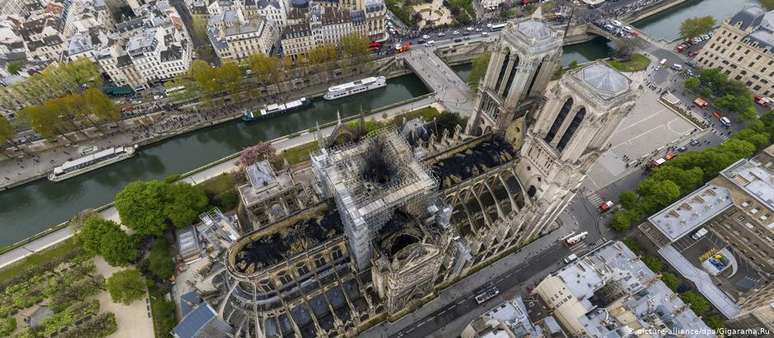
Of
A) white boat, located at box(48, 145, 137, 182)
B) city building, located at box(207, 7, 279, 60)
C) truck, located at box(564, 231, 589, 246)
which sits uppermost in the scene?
city building, located at box(207, 7, 279, 60)

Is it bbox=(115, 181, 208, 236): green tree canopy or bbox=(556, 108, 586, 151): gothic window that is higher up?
bbox=(115, 181, 208, 236): green tree canopy

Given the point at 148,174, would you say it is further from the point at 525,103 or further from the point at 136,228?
the point at 525,103

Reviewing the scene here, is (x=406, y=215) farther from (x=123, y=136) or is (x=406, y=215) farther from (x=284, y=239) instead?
(x=123, y=136)

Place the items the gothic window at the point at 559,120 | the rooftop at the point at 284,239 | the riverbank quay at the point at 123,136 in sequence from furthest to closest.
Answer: the riverbank quay at the point at 123,136, the gothic window at the point at 559,120, the rooftop at the point at 284,239

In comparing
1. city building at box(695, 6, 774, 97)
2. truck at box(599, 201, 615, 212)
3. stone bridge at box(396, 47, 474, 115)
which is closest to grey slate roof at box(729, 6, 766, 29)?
city building at box(695, 6, 774, 97)

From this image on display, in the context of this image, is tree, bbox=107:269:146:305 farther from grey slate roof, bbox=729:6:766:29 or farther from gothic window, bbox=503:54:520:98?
grey slate roof, bbox=729:6:766:29

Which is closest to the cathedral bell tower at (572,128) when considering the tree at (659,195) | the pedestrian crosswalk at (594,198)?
the pedestrian crosswalk at (594,198)

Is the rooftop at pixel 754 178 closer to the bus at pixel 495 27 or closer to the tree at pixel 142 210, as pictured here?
the bus at pixel 495 27

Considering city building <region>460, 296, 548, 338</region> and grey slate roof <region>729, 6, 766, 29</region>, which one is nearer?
city building <region>460, 296, 548, 338</region>

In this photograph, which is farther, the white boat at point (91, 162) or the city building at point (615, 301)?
the white boat at point (91, 162)
